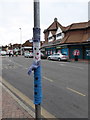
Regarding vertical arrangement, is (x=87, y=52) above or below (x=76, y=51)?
below

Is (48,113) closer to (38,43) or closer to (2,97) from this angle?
(2,97)

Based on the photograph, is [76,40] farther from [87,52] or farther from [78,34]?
[87,52]

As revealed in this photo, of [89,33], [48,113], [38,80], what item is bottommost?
[48,113]

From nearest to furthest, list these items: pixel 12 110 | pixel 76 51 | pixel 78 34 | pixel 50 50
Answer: pixel 12 110 < pixel 76 51 < pixel 78 34 < pixel 50 50

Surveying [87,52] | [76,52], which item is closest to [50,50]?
[76,52]

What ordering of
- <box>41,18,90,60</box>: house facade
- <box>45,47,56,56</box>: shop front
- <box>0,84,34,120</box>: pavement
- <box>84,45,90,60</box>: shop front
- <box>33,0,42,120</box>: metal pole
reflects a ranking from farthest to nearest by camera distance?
<box>45,47,56,56</box>: shop front, <box>41,18,90,60</box>: house facade, <box>84,45,90,60</box>: shop front, <box>0,84,34,120</box>: pavement, <box>33,0,42,120</box>: metal pole

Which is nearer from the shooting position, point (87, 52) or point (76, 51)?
point (87, 52)

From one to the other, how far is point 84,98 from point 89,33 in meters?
26.8

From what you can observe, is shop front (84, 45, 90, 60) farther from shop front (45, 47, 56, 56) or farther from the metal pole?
the metal pole

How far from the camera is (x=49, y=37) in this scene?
4684 cm

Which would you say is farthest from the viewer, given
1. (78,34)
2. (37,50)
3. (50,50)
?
(50,50)

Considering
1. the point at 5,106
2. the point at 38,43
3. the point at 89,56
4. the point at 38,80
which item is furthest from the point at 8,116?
the point at 89,56

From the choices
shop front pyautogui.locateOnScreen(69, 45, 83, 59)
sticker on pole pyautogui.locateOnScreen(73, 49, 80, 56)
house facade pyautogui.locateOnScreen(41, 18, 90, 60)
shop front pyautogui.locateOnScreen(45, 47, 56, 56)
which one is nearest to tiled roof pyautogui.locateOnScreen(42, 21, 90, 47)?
house facade pyautogui.locateOnScreen(41, 18, 90, 60)

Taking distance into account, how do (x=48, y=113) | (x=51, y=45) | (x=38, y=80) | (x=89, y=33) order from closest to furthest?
(x=38, y=80) → (x=48, y=113) → (x=89, y=33) → (x=51, y=45)
